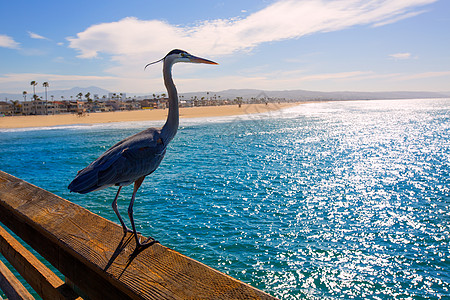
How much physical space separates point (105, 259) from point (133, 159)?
1.37 meters

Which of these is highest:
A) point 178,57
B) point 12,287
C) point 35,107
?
point 35,107

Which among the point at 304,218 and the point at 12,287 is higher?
the point at 12,287

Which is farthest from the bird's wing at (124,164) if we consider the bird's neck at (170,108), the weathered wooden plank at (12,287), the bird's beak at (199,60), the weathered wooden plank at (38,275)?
the bird's beak at (199,60)

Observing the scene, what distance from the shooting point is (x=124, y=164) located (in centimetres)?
299

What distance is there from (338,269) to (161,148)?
779 cm

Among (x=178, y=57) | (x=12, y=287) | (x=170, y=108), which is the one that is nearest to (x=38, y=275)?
(x=12, y=287)

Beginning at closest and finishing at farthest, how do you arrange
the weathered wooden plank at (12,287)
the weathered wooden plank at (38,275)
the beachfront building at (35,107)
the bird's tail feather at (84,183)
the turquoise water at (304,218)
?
the weathered wooden plank at (38,275) → the weathered wooden plank at (12,287) → the bird's tail feather at (84,183) → the turquoise water at (304,218) → the beachfront building at (35,107)

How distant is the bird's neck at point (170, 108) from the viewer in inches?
130

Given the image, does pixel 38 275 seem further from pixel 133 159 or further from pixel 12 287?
pixel 133 159

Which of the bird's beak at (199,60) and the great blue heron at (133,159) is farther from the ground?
the bird's beak at (199,60)

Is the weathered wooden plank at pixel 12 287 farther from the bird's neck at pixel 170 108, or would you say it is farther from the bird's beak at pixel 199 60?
the bird's beak at pixel 199 60

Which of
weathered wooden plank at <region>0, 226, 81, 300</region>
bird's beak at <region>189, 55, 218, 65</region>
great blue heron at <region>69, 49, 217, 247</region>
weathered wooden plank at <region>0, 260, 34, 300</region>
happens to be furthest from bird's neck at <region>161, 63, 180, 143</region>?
weathered wooden plank at <region>0, 260, 34, 300</region>

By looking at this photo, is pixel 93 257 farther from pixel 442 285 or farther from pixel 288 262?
pixel 442 285

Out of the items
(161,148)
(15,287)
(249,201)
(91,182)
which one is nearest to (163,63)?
(161,148)
